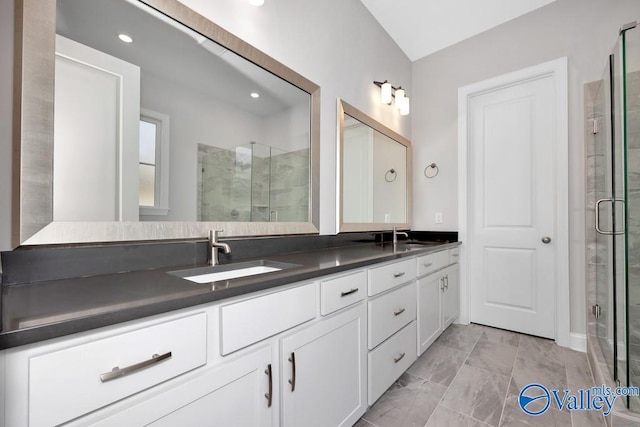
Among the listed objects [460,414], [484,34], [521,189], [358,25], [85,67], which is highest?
[484,34]

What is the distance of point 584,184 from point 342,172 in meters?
1.91

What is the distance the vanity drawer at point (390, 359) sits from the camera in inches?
57.1

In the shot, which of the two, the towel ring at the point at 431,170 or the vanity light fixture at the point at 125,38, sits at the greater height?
the vanity light fixture at the point at 125,38

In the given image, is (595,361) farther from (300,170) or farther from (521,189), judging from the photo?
(300,170)

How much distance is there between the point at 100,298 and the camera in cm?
70

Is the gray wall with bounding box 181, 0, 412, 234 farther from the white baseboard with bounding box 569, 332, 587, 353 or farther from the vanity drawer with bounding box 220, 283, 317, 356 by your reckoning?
the white baseboard with bounding box 569, 332, 587, 353

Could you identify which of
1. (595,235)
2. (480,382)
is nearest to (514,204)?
(595,235)

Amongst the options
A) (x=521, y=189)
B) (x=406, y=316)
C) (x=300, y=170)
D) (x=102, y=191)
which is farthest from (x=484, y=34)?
(x=102, y=191)

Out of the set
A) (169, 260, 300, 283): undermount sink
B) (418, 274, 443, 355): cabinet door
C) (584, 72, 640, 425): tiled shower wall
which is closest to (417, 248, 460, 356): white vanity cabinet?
(418, 274, 443, 355): cabinet door

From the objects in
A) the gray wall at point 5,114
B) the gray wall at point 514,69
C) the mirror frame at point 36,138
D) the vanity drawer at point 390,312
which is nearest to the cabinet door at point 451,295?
the gray wall at point 514,69

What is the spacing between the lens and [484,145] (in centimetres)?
279

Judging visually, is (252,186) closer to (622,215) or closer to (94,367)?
(94,367)

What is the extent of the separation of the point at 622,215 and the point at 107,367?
2.20 meters

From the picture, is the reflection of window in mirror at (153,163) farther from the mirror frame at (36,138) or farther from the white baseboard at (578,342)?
the white baseboard at (578,342)
